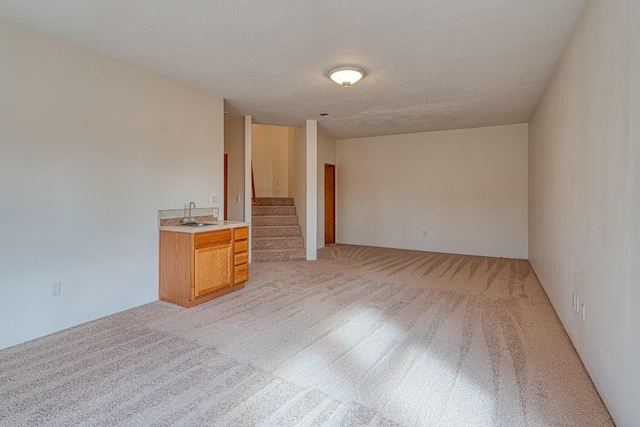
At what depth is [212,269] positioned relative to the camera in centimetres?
380

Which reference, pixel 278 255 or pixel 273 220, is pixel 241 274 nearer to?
pixel 278 255

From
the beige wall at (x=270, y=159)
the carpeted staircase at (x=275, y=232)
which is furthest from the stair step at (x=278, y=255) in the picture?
the beige wall at (x=270, y=159)

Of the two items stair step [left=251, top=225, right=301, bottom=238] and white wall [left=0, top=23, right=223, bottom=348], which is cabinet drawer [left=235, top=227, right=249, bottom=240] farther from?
stair step [left=251, top=225, right=301, bottom=238]

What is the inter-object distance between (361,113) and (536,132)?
272cm

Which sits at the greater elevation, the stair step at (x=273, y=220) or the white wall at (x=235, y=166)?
the white wall at (x=235, y=166)

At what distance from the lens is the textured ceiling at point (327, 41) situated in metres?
2.42

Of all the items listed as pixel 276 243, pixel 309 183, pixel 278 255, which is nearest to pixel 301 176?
pixel 309 183

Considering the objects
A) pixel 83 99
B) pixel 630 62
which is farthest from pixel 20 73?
pixel 630 62

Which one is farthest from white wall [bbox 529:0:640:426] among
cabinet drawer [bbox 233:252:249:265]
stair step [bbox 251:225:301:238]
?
stair step [bbox 251:225:301:238]

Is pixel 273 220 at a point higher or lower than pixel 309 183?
lower

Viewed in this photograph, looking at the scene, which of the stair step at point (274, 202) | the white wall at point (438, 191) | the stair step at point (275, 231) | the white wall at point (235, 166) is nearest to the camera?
the white wall at point (235, 166)

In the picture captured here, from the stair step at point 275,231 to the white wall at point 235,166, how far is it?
610 millimetres

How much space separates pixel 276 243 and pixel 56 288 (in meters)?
3.76

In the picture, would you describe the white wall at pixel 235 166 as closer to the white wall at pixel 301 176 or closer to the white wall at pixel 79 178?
the white wall at pixel 301 176
